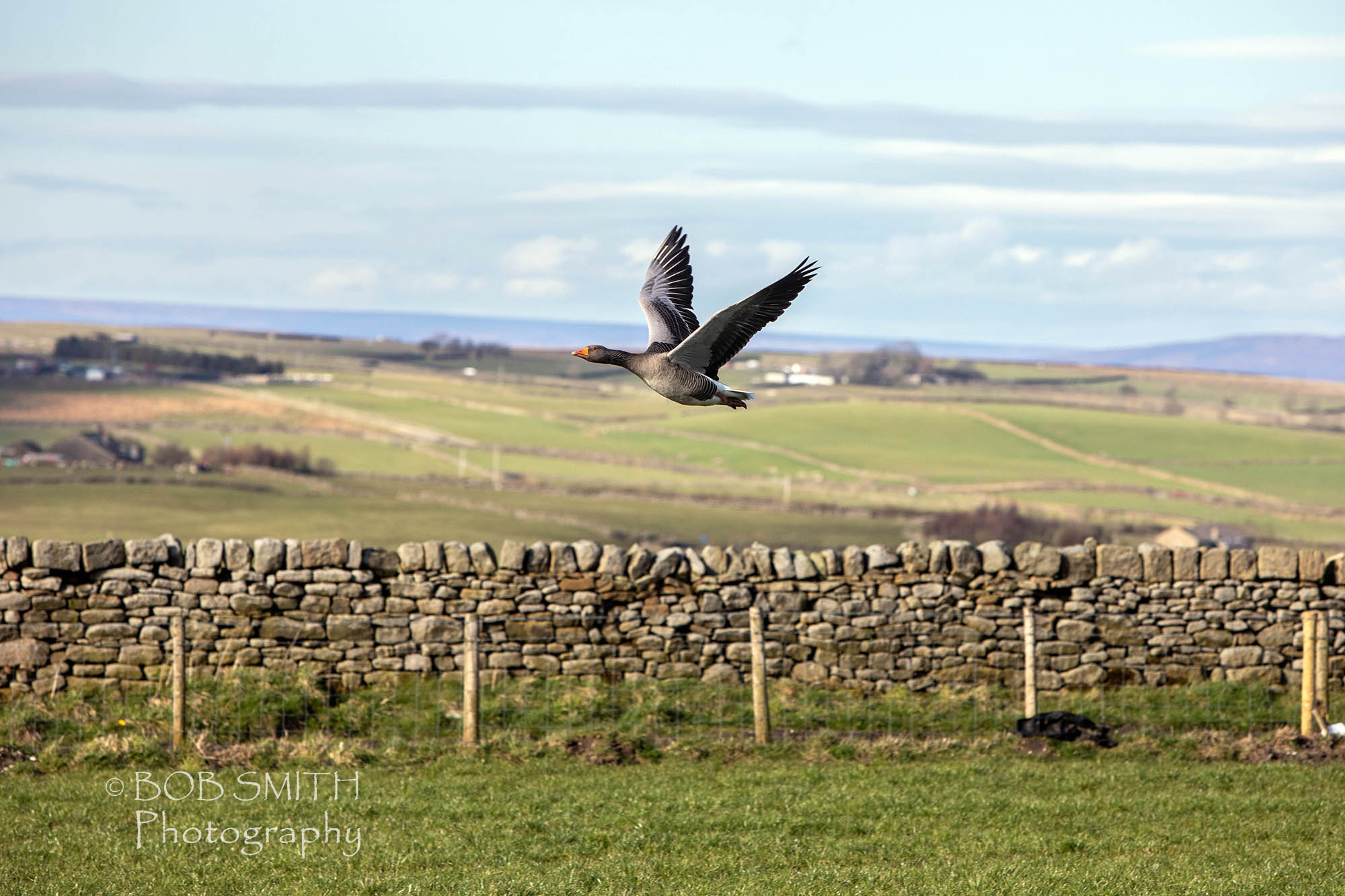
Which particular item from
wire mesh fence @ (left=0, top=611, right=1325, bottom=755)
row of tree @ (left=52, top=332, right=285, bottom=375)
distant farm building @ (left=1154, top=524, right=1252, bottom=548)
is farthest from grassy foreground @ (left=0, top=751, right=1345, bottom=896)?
row of tree @ (left=52, top=332, right=285, bottom=375)

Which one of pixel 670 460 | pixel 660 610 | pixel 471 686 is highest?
pixel 660 610

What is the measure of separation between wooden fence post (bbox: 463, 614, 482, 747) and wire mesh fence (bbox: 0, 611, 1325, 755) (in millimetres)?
46

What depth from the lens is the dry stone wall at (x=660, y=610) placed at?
45.6 feet

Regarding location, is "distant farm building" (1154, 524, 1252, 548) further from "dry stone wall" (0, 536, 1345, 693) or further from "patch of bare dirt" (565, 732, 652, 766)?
"patch of bare dirt" (565, 732, 652, 766)

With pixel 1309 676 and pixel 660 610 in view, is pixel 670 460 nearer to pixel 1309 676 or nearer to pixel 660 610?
pixel 660 610

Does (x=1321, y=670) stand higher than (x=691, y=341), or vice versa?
(x=691, y=341)

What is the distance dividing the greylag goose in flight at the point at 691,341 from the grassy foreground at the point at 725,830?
3.57 meters

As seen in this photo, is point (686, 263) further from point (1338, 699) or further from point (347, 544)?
point (1338, 699)

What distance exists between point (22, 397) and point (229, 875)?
9993 centimetres

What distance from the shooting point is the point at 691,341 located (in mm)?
6410

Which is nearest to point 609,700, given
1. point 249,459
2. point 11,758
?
point 11,758

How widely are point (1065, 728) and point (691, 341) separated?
Answer: 7.88m

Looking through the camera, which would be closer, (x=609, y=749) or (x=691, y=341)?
(x=691, y=341)

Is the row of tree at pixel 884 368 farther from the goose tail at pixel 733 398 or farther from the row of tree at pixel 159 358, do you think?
the goose tail at pixel 733 398
